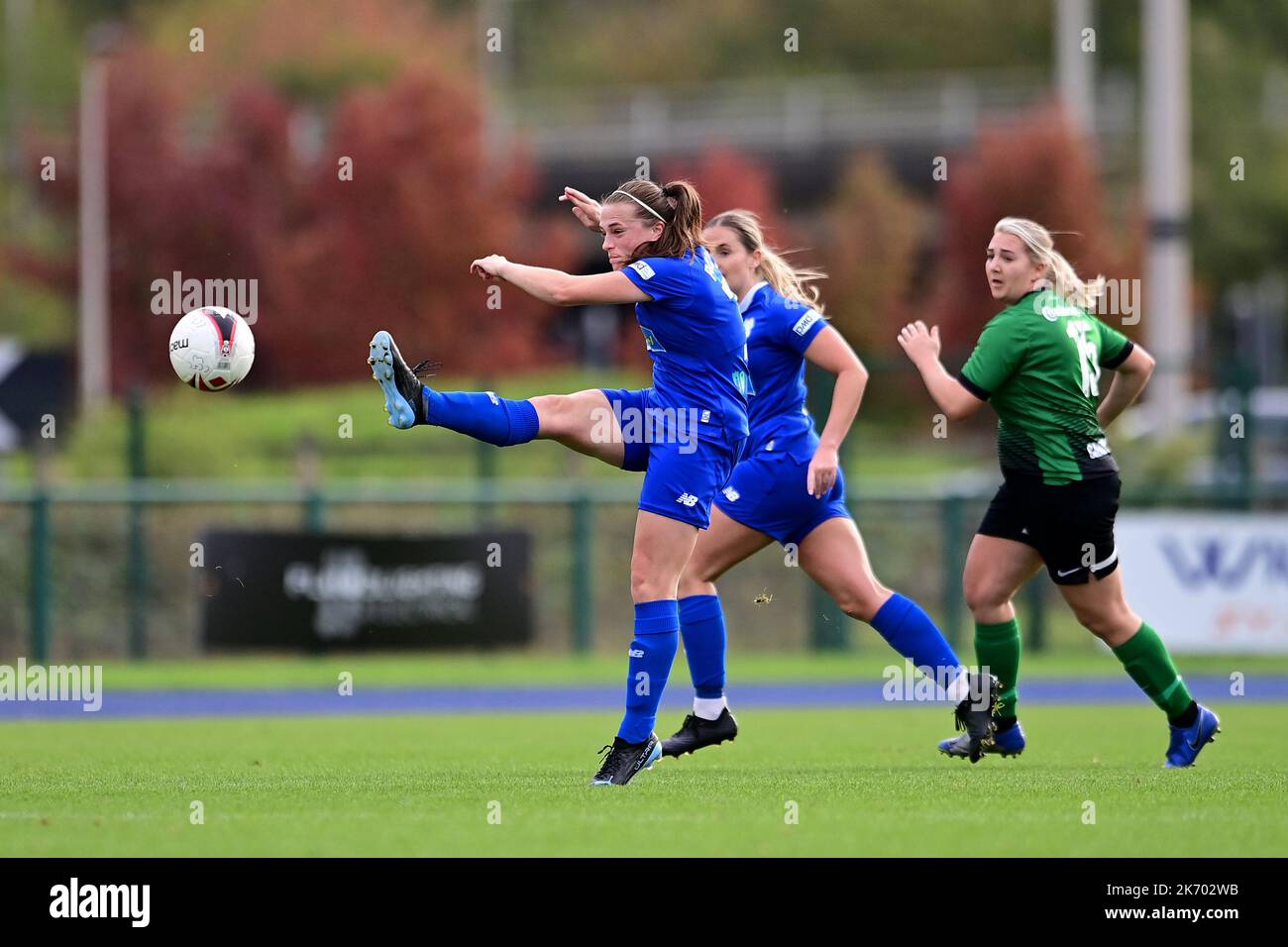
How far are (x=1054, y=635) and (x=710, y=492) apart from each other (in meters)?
11.2

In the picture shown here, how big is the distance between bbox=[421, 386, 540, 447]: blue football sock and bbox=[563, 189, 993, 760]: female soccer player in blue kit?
1449 millimetres

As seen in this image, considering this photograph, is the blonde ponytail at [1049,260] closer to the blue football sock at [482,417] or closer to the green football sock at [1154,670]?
the green football sock at [1154,670]

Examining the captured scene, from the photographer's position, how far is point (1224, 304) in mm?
41688

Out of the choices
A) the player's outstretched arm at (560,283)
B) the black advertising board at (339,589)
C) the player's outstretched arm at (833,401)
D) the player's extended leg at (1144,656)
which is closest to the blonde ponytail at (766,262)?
the player's outstretched arm at (833,401)

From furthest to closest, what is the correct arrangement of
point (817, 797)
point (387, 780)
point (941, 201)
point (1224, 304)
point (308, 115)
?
1. point (1224, 304)
2. point (308, 115)
3. point (941, 201)
4. point (387, 780)
5. point (817, 797)

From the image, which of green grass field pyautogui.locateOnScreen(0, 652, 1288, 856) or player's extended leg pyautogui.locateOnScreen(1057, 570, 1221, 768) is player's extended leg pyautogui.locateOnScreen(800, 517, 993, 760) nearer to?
green grass field pyautogui.locateOnScreen(0, 652, 1288, 856)

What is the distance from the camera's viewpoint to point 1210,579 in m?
17.0

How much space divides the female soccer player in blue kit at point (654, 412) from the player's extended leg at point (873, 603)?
1.11 meters

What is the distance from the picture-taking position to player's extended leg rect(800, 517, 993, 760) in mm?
8805

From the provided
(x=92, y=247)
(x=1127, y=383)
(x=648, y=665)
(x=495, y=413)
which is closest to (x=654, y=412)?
(x=495, y=413)

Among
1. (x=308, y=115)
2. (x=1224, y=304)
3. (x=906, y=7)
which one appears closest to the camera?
(x=308, y=115)

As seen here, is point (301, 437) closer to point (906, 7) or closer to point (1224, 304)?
point (1224, 304)

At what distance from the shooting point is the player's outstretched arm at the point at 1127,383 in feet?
28.5

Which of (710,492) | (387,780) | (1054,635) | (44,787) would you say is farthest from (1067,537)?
(1054,635)
